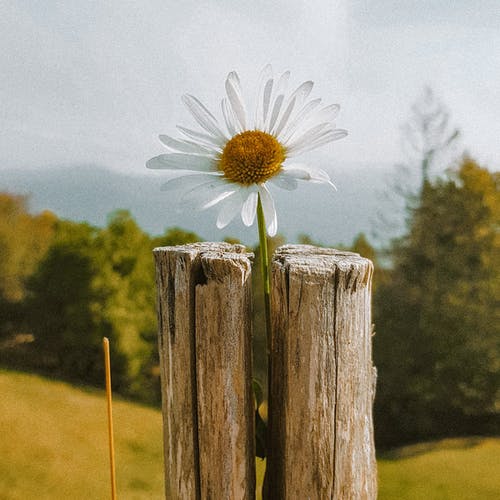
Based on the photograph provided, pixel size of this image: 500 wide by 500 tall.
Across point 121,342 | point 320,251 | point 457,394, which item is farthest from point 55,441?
point 320,251

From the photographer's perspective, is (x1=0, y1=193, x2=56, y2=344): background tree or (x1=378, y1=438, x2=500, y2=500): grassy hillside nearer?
(x1=378, y1=438, x2=500, y2=500): grassy hillside

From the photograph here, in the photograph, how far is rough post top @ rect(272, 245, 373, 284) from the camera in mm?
1678

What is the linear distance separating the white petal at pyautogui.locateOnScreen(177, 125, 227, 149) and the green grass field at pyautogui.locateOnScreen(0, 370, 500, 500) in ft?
18.0

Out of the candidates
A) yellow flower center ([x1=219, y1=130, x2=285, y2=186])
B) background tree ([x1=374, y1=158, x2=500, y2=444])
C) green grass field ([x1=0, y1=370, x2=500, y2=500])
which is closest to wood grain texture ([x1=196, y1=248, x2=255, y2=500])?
yellow flower center ([x1=219, y1=130, x2=285, y2=186])

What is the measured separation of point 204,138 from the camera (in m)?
1.80

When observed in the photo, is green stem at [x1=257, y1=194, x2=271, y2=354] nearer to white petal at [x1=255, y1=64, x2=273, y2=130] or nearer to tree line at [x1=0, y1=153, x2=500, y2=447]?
white petal at [x1=255, y1=64, x2=273, y2=130]

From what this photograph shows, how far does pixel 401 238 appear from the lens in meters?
8.45

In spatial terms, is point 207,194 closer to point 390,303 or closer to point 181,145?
point 181,145

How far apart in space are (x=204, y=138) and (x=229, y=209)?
307 millimetres

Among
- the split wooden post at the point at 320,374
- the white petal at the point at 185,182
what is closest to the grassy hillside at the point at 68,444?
the split wooden post at the point at 320,374

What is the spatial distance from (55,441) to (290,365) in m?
6.05

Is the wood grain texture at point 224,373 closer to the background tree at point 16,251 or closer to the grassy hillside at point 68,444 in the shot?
the grassy hillside at point 68,444

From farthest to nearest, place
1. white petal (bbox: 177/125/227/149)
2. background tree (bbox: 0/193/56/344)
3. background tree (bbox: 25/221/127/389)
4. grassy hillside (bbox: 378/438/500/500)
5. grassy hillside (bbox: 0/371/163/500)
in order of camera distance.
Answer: background tree (bbox: 0/193/56/344)
background tree (bbox: 25/221/127/389)
grassy hillside (bbox: 378/438/500/500)
grassy hillside (bbox: 0/371/163/500)
white petal (bbox: 177/125/227/149)

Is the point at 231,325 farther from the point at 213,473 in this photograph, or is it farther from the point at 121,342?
the point at 121,342
